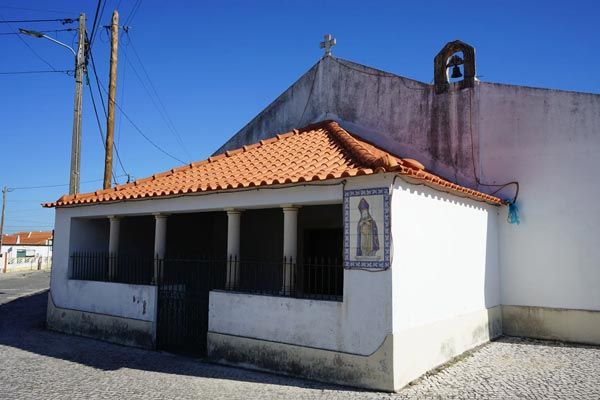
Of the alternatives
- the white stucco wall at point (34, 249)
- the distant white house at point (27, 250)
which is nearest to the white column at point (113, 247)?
the distant white house at point (27, 250)

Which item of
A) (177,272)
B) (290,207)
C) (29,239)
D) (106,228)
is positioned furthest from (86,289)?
(29,239)

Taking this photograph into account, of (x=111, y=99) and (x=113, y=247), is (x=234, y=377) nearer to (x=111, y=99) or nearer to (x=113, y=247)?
(x=113, y=247)

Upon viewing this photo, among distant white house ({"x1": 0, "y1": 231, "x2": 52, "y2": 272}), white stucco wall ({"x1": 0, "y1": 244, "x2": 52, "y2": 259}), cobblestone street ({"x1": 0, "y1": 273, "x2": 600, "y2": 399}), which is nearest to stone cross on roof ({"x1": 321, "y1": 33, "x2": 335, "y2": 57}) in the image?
cobblestone street ({"x1": 0, "y1": 273, "x2": 600, "y2": 399})

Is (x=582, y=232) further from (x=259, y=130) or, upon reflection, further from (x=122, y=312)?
(x=122, y=312)

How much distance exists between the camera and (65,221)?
11.5 metres

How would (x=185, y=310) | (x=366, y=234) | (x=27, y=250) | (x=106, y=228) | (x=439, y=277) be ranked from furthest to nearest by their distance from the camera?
(x=27, y=250), (x=106, y=228), (x=185, y=310), (x=439, y=277), (x=366, y=234)

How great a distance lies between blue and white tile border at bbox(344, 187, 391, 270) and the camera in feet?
21.2

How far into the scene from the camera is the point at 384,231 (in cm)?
649

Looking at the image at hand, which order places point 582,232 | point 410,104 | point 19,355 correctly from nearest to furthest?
point 19,355 < point 582,232 < point 410,104

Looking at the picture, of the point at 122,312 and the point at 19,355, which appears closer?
the point at 19,355

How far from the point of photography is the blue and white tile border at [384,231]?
6.45 meters

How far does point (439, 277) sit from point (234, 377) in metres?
3.62

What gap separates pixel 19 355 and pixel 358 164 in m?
7.05

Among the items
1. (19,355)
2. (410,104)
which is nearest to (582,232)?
(410,104)
